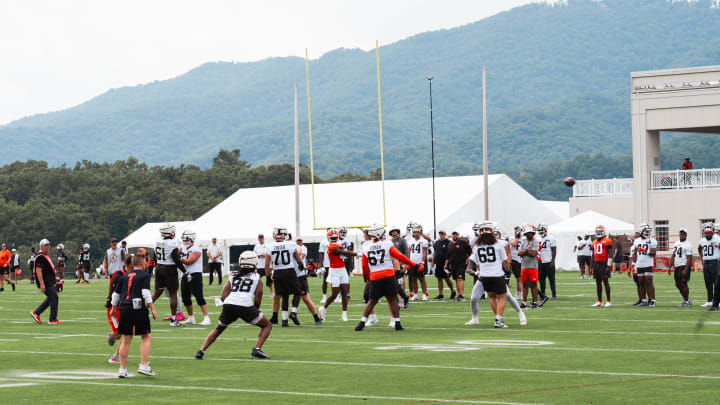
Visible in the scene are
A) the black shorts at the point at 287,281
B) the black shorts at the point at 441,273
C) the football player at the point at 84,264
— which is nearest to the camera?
Answer: the black shorts at the point at 287,281

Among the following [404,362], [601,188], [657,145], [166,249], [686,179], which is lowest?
[404,362]

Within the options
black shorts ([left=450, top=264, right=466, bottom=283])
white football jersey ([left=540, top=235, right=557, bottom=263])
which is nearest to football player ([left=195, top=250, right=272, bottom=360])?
white football jersey ([left=540, top=235, right=557, bottom=263])

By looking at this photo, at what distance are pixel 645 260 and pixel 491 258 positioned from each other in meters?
6.09

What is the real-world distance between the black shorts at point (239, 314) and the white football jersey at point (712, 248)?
1158 cm

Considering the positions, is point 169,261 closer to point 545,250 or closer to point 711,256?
point 545,250

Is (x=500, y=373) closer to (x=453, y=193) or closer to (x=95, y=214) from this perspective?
(x=453, y=193)

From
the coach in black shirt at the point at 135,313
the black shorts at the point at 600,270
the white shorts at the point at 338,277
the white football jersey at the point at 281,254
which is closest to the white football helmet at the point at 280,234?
the white football jersey at the point at 281,254

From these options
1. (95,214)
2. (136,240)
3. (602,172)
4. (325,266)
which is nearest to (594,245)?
(325,266)

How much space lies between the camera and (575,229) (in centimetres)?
5025

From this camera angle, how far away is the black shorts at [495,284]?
62.3 ft

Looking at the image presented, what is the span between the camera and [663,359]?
13.8 m

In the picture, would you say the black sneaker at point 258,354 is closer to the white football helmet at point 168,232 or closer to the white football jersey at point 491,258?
the white football jersey at point 491,258

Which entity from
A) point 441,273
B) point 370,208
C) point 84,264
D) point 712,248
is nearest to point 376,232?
point 712,248

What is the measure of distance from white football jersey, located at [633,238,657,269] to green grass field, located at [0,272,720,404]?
123cm
